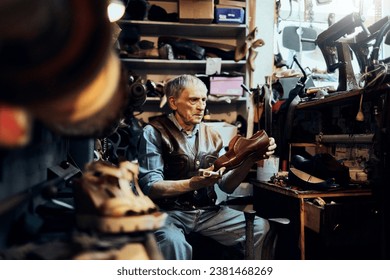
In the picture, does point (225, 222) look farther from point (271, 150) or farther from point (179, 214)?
point (271, 150)

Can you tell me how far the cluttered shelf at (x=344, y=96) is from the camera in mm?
1079

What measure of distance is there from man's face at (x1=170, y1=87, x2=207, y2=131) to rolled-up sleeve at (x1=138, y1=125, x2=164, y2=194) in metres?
0.08

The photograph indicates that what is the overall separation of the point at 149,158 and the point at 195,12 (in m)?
0.72

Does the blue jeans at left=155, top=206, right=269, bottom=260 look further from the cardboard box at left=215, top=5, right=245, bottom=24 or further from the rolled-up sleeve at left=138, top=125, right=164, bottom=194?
the cardboard box at left=215, top=5, right=245, bottom=24

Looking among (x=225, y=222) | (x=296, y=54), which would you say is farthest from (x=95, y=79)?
(x=296, y=54)

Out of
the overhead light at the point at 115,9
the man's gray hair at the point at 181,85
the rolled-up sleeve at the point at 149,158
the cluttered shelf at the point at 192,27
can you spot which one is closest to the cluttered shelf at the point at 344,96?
the cluttered shelf at the point at 192,27

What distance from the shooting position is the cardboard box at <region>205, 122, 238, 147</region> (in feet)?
3.71

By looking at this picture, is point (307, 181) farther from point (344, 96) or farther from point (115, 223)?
point (115, 223)

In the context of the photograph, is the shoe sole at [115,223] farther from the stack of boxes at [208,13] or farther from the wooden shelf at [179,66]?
the stack of boxes at [208,13]

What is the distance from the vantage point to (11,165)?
1.69ft

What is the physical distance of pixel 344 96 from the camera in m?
1.21

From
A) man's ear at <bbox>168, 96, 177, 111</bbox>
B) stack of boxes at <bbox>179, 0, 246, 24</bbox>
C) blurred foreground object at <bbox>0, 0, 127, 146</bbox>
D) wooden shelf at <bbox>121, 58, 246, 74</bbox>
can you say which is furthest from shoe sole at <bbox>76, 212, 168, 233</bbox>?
stack of boxes at <bbox>179, 0, 246, 24</bbox>
